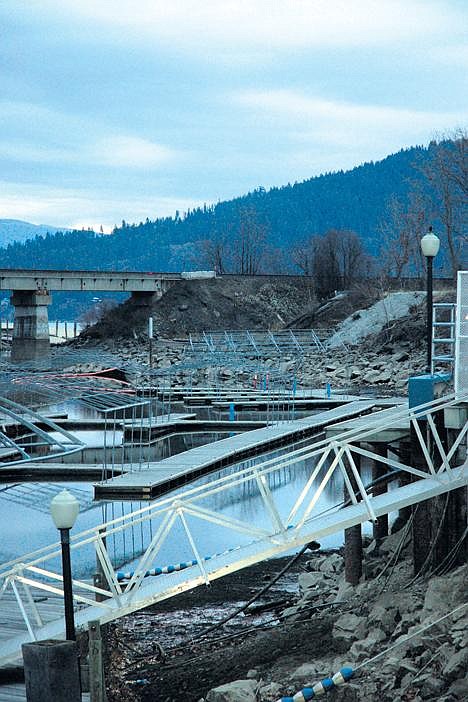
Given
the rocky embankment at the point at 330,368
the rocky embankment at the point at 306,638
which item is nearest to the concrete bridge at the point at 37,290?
Result: the rocky embankment at the point at 330,368

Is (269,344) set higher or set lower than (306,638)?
higher

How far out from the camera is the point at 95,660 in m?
10.2

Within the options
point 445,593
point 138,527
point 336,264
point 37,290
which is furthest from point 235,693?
point 336,264

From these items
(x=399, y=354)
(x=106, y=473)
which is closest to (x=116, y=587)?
(x=106, y=473)

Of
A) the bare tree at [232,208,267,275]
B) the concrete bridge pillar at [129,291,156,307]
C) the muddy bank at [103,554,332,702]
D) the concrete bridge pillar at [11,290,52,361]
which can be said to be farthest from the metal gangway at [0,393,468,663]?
the bare tree at [232,208,267,275]

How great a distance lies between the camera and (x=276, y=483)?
26.7 metres

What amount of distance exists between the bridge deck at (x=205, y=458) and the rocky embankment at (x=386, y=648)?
7.95 metres

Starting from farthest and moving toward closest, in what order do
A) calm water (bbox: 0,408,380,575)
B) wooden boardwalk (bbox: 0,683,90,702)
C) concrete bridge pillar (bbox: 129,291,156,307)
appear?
1. concrete bridge pillar (bbox: 129,291,156,307)
2. calm water (bbox: 0,408,380,575)
3. wooden boardwalk (bbox: 0,683,90,702)

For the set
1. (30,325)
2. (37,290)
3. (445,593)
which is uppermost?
(37,290)

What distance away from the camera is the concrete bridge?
75000 mm

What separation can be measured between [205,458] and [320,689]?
48.6 ft

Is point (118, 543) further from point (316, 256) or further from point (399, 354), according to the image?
point (316, 256)

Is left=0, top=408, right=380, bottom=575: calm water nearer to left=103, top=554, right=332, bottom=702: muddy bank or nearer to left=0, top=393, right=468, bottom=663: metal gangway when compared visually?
left=103, top=554, right=332, bottom=702: muddy bank

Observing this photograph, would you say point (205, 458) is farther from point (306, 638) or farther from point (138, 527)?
point (306, 638)
